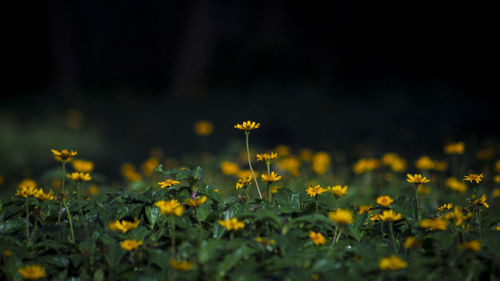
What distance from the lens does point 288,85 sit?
9.76 meters

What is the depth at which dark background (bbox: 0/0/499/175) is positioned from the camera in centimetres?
655

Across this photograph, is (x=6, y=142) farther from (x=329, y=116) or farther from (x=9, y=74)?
(x=9, y=74)

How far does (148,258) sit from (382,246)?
0.82 metres

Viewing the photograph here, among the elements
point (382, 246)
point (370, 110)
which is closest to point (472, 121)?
point (370, 110)

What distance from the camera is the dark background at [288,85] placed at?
258 inches

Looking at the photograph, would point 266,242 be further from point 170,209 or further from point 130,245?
point 130,245

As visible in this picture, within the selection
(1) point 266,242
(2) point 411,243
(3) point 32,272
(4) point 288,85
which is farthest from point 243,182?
(4) point 288,85

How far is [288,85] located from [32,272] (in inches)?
336

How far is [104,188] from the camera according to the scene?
3.99 metres

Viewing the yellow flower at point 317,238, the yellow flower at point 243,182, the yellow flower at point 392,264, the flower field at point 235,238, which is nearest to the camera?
the yellow flower at point 392,264

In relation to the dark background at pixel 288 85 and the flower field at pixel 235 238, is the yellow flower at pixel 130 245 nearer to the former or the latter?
the flower field at pixel 235 238

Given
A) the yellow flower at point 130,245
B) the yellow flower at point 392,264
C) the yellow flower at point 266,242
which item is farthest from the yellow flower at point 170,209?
the yellow flower at point 392,264

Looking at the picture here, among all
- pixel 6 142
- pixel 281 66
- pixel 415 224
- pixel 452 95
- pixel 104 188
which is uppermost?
pixel 281 66

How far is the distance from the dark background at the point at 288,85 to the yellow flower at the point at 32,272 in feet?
13.1
